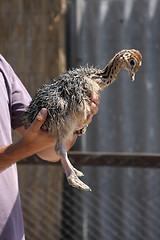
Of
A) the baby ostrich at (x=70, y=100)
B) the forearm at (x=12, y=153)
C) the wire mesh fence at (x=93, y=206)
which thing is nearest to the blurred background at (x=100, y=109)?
the wire mesh fence at (x=93, y=206)

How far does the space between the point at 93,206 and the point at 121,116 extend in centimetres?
110

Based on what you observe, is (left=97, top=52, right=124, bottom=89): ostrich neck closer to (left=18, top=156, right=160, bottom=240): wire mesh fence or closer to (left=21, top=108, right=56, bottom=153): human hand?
(left=21, top=108, right=56, bottom=153): human hand

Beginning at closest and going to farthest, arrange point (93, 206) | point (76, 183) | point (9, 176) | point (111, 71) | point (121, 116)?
1. point (76, 183)
2. point (9, 176)
3. point (111, 71)
4. point (93, 206)
5. point (121, 116)

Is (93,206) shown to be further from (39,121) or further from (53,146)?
(39,121)

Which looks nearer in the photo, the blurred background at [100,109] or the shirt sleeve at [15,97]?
the shirt sleeve at [15,97]

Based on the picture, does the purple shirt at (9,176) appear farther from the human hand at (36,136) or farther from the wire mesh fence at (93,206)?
the wire mesh fence at (93,206)

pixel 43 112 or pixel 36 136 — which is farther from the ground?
pixel 43 112

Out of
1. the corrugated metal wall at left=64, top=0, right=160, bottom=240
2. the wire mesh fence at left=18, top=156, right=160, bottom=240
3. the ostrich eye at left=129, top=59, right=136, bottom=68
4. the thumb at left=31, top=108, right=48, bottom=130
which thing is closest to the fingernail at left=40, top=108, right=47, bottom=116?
the thumb at left=31, top=108, right=48, bottom=130

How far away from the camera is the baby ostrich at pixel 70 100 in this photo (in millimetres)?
1854

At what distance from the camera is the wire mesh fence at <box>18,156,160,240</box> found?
13.8 ft

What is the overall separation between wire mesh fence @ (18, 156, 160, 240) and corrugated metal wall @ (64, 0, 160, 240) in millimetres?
11

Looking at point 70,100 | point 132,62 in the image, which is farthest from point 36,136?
point 132,62

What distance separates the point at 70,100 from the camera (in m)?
1.91

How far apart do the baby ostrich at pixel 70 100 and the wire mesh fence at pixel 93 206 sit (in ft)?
7.63
